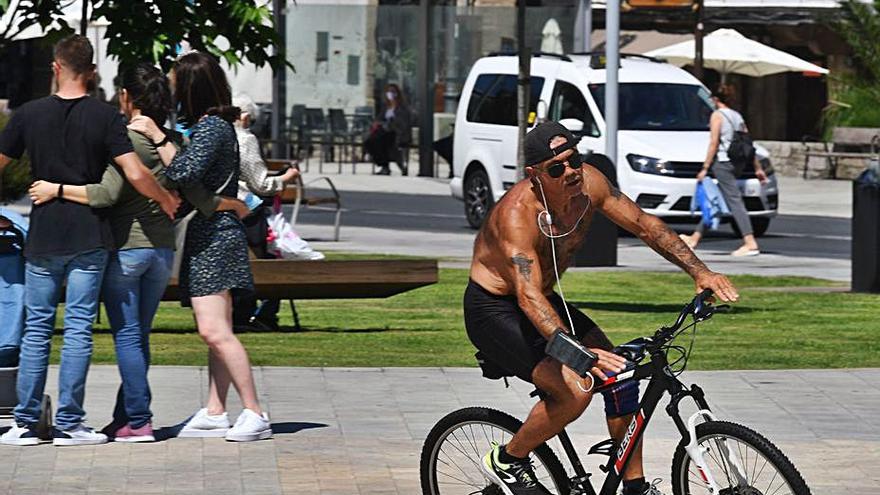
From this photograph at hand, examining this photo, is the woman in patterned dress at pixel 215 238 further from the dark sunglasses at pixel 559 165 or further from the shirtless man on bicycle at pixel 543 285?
the dark sunglasses at pixel 559 165

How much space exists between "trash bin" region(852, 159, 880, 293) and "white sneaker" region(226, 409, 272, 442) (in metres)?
7.67

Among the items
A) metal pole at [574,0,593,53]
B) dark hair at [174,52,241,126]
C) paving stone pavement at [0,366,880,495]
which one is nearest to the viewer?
paving stone pavement at [0,366,880,495]

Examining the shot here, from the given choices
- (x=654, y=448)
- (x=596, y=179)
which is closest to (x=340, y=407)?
(x=654, y=448)

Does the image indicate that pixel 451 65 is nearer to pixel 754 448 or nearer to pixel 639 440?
pixel 639 440

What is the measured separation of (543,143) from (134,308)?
2799 mm

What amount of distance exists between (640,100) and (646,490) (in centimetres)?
1716

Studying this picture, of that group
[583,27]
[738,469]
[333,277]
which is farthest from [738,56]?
[738,469]

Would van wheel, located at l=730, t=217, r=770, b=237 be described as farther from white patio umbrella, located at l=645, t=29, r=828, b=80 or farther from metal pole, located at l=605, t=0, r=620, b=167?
white patio umbrella, located at l=645, t=29, r=828, b=80

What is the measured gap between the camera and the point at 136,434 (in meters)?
8.55

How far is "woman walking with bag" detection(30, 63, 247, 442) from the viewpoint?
8.25 metres

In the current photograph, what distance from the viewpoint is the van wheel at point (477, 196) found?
2355 centimetres

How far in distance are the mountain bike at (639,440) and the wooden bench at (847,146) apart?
83.8 ft

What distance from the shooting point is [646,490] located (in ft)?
20.7

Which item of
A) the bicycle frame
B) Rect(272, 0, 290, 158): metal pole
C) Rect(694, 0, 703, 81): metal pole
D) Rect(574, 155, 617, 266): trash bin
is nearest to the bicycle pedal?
the bicycle frame
